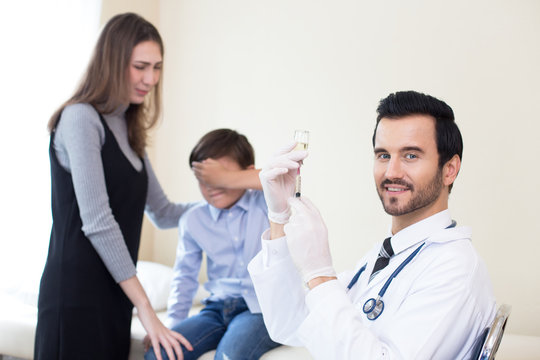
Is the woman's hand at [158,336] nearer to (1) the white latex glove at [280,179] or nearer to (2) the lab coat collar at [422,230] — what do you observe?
(1) the white latex glove at [280,179]

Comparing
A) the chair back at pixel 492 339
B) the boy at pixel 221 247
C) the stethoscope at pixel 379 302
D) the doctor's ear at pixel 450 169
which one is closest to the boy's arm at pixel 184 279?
the boy at pixel 221 247

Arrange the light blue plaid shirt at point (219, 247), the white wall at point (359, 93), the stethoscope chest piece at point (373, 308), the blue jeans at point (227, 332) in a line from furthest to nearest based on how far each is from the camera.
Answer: the white wall at point (359, 93) < the light blue plaid shirt at point (219, 247) < the blue jeans at point (227, 332) < the stethoscope chest piece at point (373, 308)

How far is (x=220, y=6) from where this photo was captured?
319 centimetres

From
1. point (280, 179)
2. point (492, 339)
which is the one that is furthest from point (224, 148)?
point (492, 339)

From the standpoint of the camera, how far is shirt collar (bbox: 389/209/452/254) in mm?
1264

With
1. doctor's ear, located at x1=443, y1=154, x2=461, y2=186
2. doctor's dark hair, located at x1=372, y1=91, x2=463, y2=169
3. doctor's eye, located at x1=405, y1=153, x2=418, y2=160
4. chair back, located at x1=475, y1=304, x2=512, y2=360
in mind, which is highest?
doctor's dark hair, located at x1=372, y1=91, x2=463, y2=169

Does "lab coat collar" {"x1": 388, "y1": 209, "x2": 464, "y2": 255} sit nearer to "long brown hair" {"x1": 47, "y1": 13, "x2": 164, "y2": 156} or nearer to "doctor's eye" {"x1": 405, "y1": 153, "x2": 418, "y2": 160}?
"doctor's eye" {"x1": 405, "y1": 153, "x2": 418, "y2": 160}

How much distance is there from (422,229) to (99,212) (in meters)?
1.00

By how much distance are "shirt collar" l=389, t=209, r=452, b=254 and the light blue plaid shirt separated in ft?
2.65

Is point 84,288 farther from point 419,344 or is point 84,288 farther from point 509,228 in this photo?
point 509,228

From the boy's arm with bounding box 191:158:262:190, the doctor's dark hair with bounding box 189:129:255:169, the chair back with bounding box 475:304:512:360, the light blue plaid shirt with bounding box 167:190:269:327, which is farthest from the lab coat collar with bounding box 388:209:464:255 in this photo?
the doctor's dark hair with bounding box 189:129:255:169

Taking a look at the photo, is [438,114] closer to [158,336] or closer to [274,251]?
[274,251]

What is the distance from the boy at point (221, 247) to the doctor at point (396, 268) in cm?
55

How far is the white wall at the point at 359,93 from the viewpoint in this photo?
2326 millimetres
